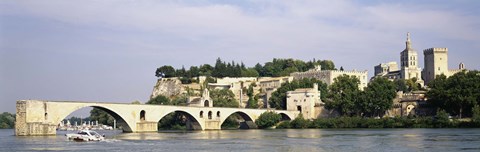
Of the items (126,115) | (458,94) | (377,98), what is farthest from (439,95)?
(126,115)

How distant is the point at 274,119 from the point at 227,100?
14.9 metres

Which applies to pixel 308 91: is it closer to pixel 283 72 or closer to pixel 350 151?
pixel 283 72

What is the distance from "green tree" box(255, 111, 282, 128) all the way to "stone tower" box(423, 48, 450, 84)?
44292mm

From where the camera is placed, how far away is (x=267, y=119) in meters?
92.7

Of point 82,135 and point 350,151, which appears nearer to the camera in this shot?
point 350,151

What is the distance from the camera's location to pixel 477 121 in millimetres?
74688

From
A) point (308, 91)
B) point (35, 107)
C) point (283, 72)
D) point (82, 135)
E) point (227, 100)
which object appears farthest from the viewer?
point (283, 72)

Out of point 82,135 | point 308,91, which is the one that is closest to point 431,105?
point 308,91

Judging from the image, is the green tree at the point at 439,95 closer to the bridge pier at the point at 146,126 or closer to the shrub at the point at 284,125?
the shrub at the point at 284,125

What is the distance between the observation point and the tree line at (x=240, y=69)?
13100 centimetres

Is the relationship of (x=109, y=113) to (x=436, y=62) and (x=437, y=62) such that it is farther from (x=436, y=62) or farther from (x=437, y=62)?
(x=437, y=62)

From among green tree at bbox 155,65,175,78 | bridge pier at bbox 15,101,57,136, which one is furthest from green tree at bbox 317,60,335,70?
bridge pier at bbox 15,101,57,136

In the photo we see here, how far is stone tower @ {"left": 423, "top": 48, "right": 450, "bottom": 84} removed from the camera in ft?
414

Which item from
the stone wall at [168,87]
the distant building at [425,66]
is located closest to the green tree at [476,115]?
the distant building at [425,66]
